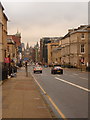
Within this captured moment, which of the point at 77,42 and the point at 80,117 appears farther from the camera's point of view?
the point at 77,42

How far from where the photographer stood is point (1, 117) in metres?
9.80

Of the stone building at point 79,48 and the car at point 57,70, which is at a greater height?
the stone building at point 79,48

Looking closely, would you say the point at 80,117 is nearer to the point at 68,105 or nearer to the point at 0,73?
the point at 68,105

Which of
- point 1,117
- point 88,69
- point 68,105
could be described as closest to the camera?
point 1,117

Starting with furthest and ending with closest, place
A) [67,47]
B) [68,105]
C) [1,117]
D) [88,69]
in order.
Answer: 1. [67,47]
2. [88,69]
3. [68,105]
4. [1,117]

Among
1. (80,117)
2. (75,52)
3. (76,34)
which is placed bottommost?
(80,117)

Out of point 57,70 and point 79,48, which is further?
point 79,48

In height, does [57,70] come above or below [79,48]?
below

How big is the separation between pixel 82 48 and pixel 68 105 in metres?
70.1

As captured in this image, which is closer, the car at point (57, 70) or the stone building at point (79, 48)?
the car at point (57, 70)

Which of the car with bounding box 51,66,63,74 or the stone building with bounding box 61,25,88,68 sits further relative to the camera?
the stone building with bounding box 61,25,88,68

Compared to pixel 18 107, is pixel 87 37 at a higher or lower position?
higher

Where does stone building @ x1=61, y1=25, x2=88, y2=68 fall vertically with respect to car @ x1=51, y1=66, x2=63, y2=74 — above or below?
above

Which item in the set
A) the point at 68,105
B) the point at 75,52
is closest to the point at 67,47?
the point at 75,52
